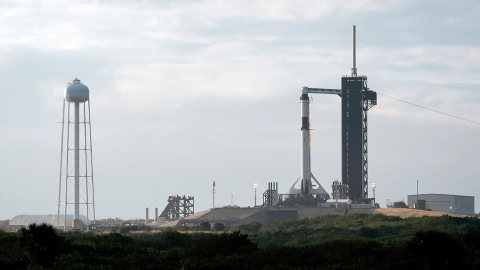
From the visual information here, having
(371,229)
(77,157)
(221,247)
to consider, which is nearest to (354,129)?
(371,229)

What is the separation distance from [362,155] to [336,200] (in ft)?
29.9

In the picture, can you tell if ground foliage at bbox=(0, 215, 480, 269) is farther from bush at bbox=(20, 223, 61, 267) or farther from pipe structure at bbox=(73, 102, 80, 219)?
pipe structure at bbox=(73, 102, 80, 219)

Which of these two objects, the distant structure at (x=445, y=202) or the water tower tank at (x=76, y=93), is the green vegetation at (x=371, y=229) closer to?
the water tower tank at (x=76, y=93)

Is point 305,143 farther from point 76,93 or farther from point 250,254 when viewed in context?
point 250,254

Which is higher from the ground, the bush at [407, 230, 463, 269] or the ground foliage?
the bush at [407, 230, 463, 269]

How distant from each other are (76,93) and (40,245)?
5971 centimetres

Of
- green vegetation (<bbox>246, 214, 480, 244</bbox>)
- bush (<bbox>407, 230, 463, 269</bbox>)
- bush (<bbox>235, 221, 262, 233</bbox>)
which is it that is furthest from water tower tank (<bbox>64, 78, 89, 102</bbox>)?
bush (<bbox>407, 230, 463, 269</bbox>)

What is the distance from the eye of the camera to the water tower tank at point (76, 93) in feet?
277

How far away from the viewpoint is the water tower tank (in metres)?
84.4

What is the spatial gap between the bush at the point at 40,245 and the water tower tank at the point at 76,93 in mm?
58698

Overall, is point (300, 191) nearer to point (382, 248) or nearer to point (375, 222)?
point (375, 222)

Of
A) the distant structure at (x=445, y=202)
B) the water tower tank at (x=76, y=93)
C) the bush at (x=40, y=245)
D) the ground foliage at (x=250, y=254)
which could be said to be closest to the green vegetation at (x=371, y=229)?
the ground foliage at (x=250, y=254)

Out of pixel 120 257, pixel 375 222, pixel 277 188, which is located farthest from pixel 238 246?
pixel 277 188

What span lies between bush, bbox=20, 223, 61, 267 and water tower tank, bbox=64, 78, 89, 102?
58.7m
